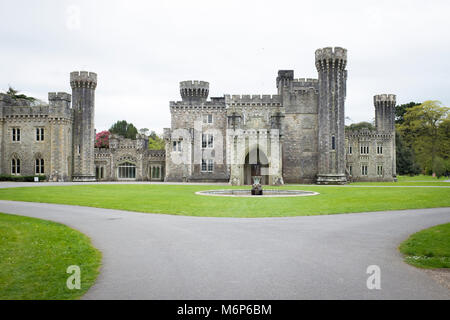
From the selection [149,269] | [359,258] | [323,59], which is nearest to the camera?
[149,269]

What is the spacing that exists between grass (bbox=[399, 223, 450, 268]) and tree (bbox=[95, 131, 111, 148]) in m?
83.1

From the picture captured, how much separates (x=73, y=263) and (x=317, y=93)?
160 feet

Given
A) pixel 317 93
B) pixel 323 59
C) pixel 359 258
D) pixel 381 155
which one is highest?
pixel 323 59

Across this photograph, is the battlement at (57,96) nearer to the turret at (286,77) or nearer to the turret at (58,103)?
the turret at (58,103)

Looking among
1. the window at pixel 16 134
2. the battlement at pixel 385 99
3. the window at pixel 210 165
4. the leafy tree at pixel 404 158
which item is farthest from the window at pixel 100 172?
the leafy tree at pixel 404 158

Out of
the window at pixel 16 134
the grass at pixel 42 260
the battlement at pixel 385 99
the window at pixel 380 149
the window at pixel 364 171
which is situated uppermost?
the battlement at pixel 385 99

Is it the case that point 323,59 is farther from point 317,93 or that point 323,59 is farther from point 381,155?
point 381,155

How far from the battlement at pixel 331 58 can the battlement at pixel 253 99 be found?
852cm

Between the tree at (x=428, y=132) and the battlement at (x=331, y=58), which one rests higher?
the battlement at (x=331, y=58)

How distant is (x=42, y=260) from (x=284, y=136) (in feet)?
157

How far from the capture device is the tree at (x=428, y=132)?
233ft

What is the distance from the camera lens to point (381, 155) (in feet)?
204

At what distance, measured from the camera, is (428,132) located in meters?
74.4
